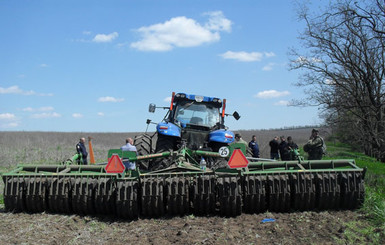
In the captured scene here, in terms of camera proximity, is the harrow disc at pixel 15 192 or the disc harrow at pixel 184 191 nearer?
the disc harrow at pixel 184 191

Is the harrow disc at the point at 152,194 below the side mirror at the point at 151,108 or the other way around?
below

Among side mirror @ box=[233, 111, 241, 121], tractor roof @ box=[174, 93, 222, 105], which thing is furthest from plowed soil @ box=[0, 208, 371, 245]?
side mirror @ box=[233, 111, 241, 121]

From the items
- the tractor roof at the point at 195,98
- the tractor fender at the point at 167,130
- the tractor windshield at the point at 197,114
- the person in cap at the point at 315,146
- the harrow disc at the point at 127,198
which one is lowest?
the harrow disc at the point at 127,198

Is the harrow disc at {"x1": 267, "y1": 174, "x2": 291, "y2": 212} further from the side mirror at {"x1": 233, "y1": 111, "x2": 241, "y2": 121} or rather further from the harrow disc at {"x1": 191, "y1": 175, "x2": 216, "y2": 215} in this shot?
the side mirror at {"x1": 233, "y1": 111, "x2": 241, "y2": 121}

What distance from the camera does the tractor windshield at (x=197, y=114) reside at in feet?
29.5

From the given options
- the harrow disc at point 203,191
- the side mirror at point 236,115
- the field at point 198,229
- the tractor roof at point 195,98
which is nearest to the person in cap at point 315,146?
the side mirror at point 236,115

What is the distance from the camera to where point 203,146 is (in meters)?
8.45

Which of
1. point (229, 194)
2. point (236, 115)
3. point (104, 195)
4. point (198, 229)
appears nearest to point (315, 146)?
point (236, 115)

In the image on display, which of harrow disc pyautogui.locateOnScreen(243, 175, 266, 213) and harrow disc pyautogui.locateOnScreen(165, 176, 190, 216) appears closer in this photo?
harrow disc pyautogui.locateOnScreen(165, 176, 190, 216)

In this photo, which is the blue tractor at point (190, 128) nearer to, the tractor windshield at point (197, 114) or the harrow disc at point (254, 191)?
the tractor windshield at point (197, 114)

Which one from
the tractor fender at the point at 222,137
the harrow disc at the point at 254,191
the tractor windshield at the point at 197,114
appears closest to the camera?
the harrow disc at the point at 254,191

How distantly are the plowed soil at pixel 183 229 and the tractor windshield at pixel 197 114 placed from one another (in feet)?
10.6

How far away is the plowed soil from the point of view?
16.4 ft

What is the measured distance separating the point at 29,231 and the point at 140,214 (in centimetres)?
168
